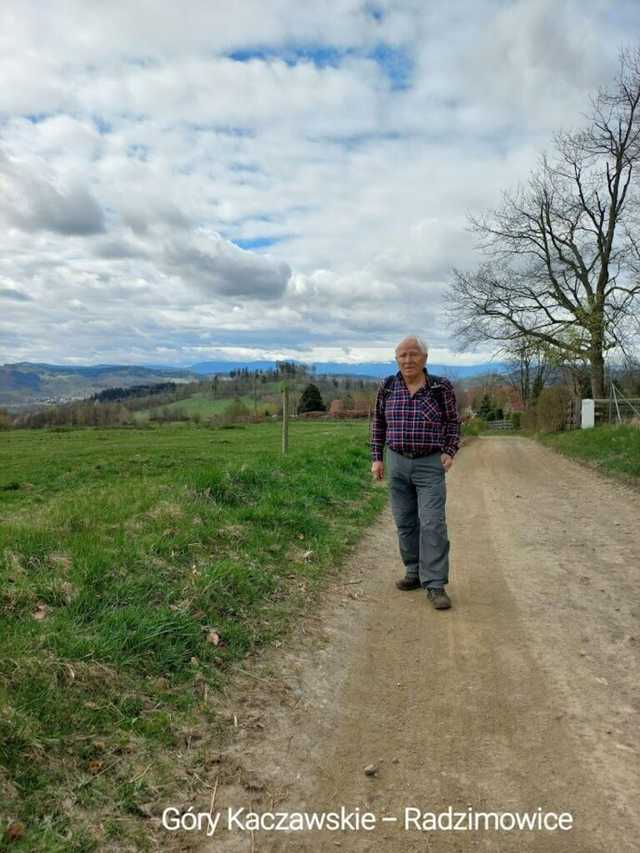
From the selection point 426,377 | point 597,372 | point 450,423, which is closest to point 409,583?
point 450,423

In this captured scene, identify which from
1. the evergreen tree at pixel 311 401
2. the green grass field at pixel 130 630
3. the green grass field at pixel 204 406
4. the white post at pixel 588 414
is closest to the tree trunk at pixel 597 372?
the white post at pixel 588 414

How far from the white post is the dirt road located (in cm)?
2243

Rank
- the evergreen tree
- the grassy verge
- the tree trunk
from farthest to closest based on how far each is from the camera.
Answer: the evergreen tree → the tree trunk → the grassy verge

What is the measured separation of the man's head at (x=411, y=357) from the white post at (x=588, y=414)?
24173 mm

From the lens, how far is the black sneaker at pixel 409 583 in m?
5.68

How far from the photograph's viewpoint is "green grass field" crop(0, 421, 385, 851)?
2582 millimetres

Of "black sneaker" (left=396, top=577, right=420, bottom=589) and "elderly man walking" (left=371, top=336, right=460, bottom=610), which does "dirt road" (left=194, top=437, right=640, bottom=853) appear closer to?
"black sneaker" (left=396, top=577, right=420, bottom=589)

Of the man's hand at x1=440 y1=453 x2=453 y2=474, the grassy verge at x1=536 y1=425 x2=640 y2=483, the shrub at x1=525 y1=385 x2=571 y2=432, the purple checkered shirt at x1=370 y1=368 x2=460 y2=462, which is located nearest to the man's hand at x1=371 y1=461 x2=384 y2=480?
the purple checkered shirt at x1=370 y1=368 x2=460 y2=462

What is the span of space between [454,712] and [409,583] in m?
2.23

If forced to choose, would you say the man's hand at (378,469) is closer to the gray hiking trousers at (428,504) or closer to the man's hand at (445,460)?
the gray hiking trousers at (428,504)

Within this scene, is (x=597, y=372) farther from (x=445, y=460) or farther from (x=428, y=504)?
(x=428, y=504)

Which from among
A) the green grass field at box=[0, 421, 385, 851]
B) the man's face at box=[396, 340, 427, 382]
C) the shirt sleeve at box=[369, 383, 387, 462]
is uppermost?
the man's face at box=[396, 340, 427, 382]

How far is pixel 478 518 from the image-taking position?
357 inches

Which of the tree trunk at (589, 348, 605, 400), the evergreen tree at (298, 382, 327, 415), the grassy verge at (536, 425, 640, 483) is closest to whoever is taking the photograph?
the grassy verge at (536, 425, 640, 483)
